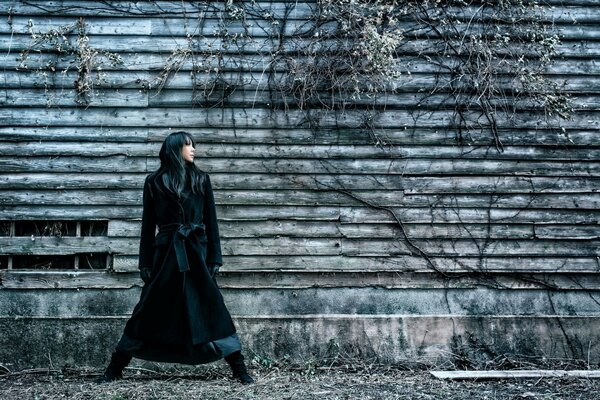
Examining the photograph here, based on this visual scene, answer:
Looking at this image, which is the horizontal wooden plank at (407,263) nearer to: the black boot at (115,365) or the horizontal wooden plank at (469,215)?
the horizontal wooden plank at (469,215)

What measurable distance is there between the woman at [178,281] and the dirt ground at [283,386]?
257 millimetres

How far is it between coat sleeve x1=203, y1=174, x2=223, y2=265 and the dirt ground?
1.03 m

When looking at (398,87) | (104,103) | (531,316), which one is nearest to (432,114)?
(398,87)

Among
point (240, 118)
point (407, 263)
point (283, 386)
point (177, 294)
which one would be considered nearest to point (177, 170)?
point (177, 294)

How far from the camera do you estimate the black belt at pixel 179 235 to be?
5.23 meters

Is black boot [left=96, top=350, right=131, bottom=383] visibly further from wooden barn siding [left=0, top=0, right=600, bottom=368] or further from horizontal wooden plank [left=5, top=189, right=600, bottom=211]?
horizontal wooden plank [left=5, top=189, right=600, bottom=211]

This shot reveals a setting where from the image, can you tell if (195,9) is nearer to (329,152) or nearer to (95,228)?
(329,152)

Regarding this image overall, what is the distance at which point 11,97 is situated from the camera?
6.43m

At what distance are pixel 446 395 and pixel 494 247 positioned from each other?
5.88 feet

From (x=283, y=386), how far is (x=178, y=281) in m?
1.25

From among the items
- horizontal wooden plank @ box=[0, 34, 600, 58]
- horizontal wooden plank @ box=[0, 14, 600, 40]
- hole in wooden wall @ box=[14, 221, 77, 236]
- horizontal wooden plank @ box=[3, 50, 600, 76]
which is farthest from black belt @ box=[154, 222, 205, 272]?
horizontal wooden plank @ box=[0, 14, 600, 40]

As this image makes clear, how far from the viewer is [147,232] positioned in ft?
18.0

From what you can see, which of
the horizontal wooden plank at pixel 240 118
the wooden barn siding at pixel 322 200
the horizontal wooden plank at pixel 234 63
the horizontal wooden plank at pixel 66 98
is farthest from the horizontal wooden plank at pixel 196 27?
the horizontal wooden plank at pixel 240 118

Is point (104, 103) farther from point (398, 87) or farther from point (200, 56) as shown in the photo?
point (398, 87)
